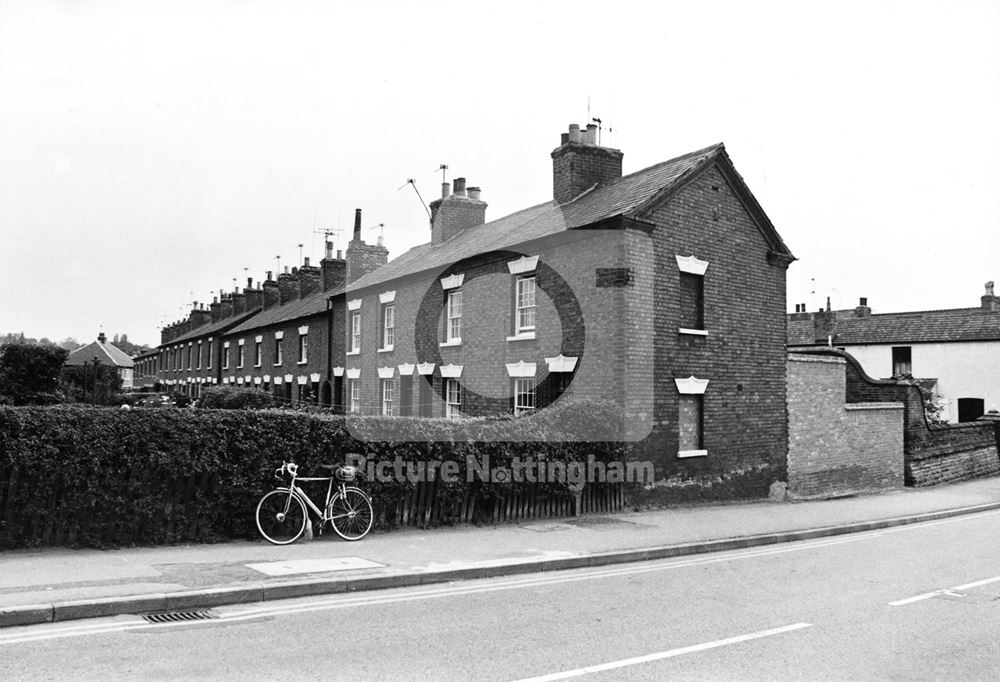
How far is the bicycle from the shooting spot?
1086 centimetres

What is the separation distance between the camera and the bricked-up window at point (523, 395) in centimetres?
1784

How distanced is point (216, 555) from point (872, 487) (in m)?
17.3

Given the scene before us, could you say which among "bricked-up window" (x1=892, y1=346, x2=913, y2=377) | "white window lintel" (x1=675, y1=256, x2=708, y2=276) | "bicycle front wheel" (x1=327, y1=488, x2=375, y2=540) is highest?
"white window lintel" (x1=675, y1=256, x2=708, y2=276)

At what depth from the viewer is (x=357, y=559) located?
32.5ft

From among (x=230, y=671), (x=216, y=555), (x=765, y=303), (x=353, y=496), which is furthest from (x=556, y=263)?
(x=230, y=671)

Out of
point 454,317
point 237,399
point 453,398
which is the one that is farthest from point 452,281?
point 237,399

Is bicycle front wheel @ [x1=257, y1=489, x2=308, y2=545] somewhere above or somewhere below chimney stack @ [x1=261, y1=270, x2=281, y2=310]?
below

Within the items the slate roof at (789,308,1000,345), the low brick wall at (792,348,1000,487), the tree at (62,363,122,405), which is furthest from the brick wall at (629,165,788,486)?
the slate roof at (789,308,1000,345)

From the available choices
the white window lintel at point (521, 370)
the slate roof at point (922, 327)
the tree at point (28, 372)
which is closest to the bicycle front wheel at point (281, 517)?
the white window lintel at point (521, 370)

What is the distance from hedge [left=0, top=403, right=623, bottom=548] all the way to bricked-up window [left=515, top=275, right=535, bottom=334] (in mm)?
5835

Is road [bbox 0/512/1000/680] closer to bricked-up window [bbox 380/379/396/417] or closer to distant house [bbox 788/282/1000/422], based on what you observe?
bricked-up window [bbox 380/379/396/417]

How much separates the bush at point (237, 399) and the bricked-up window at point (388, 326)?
17.1ft

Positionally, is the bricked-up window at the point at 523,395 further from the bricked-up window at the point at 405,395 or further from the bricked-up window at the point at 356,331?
the bricked-up window at the point at 356,331

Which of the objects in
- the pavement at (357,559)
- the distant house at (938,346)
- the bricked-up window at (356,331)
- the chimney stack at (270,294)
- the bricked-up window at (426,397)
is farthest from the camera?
the chimney stack at (270,294)
